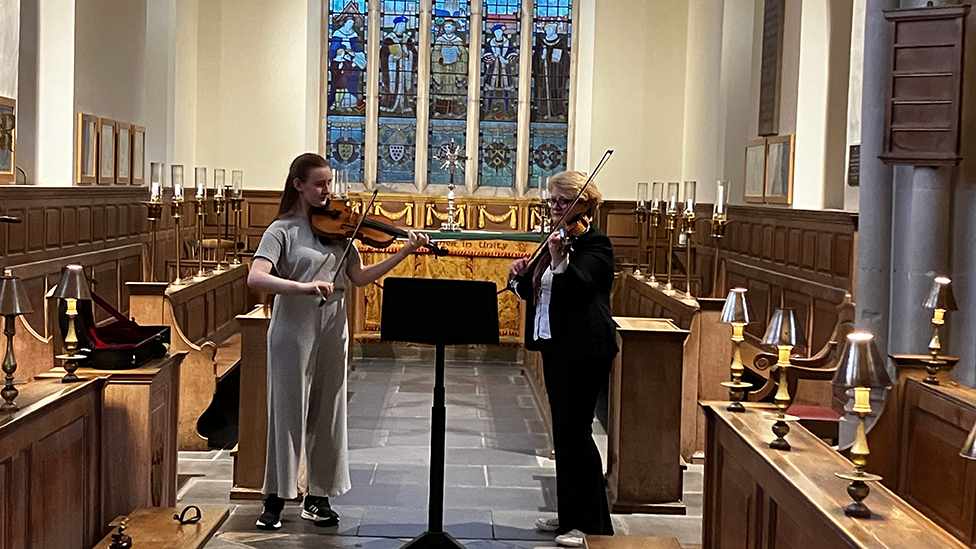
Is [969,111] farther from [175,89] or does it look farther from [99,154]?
[175,89]

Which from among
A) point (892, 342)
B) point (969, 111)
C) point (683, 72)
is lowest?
point (892, 342)

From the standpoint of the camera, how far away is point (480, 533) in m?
5.05

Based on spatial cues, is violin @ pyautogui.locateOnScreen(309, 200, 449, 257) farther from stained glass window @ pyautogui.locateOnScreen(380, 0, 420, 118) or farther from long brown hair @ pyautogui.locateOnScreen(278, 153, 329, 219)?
stained glass window @ pyautogui.locateOnScreen(380, 0, 420, 118)

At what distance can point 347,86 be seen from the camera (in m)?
13.3

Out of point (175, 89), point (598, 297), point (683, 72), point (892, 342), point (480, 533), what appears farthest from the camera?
point (683, 72)

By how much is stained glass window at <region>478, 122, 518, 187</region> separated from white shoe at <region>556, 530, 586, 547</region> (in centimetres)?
879

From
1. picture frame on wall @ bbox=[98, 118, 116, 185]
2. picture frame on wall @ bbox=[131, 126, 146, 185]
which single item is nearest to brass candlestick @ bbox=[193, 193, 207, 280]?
picture frame on wall @ bbox=[98, 118, 116, 185]

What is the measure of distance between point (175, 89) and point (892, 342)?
837cm

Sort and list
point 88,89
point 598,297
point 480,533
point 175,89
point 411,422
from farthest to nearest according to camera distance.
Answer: point 175,89
point 88,89
point 411,422
point 480,533
point 598,297

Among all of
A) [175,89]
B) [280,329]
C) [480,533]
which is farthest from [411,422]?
[175,89]

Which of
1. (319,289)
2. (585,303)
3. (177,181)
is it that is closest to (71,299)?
(319,289)

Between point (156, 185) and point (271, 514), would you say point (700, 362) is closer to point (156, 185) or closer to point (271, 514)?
point (271, 514)

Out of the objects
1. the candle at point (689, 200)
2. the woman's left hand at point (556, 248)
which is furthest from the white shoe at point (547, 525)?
the candle at point (689, 200)

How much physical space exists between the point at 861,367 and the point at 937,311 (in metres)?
1.78
